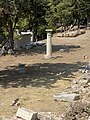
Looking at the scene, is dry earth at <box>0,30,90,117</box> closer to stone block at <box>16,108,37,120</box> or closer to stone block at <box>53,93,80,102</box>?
stone block at <box>53,93,80,102</box>

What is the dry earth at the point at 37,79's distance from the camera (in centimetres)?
1117

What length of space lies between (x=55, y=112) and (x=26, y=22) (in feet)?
77.7

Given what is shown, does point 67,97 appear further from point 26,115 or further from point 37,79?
point 37,79

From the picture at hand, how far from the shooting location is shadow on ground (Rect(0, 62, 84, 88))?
1413cm

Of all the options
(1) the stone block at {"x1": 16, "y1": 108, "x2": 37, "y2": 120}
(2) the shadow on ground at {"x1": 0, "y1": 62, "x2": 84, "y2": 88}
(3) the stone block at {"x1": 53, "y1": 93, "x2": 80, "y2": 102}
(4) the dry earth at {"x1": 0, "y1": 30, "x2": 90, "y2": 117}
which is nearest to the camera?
(1) the stone block at {"x1": 16, "y1": 108, "x2": 37, "y2": 120}

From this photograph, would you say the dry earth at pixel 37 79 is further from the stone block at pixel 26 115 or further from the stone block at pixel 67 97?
the stone block at pixel 26 115

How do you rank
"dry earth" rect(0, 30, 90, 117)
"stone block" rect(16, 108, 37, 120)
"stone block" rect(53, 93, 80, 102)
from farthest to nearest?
"stone block" rect(53, 93, 80, 102) < "dry earth" rect(0, 30, 90, 117) < "stone block" rect(16, 108, 37, 120)

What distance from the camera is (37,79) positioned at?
15.0 metres

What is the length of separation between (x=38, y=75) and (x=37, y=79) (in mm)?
879

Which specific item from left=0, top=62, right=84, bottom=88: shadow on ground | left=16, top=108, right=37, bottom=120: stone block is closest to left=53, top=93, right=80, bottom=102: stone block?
left=0, top=62, right=84, bottom=88: shadow on ground

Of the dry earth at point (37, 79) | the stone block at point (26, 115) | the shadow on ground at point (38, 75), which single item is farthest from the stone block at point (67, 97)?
the stone block at point (26, 115)

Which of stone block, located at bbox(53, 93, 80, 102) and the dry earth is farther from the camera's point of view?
stone block, located at bbox(53, 93, 80, 102)

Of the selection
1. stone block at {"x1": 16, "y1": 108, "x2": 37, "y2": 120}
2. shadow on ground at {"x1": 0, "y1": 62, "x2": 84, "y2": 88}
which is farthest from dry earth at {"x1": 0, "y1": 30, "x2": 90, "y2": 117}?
stone block at {"x1": 16, "y1": 108, "x2": 37, "y2": 120}

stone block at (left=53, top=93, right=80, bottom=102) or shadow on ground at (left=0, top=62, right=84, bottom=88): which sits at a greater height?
stone block at (left=53, top=93, right=80, bottom=102)
